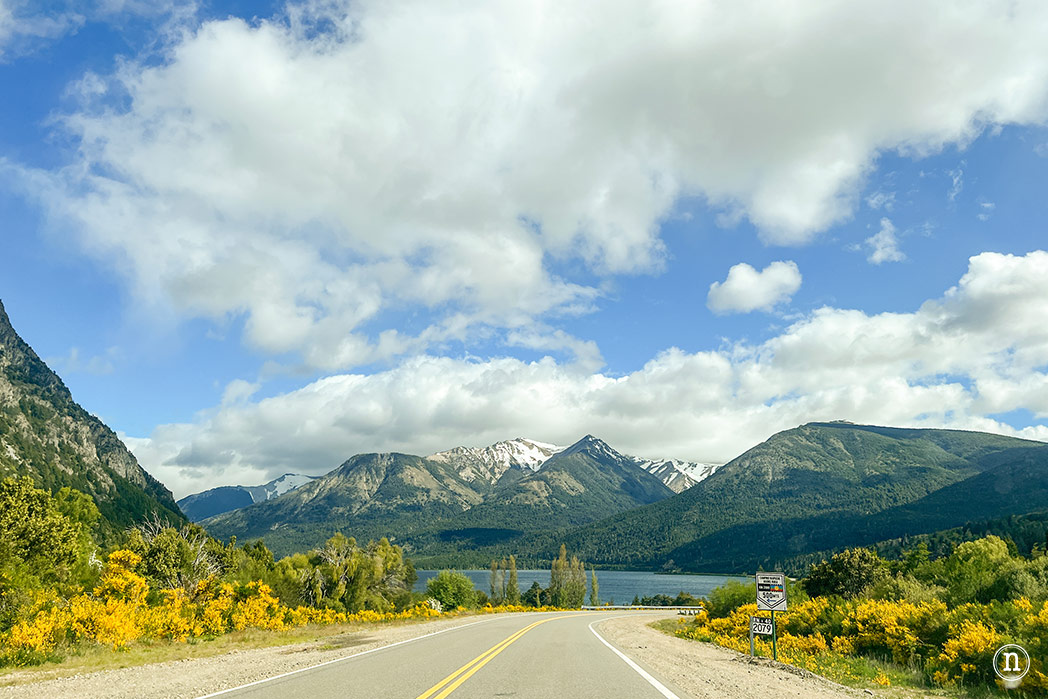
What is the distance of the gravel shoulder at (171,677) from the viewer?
11281mm

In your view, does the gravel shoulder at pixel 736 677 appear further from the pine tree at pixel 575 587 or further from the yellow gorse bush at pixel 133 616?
the pine tree at pixel 575 587

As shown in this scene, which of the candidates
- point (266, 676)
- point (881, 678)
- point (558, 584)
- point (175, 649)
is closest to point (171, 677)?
point (266, 676)

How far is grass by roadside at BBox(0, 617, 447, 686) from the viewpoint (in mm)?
14180

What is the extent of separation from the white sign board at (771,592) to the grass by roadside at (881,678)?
6.36 ft

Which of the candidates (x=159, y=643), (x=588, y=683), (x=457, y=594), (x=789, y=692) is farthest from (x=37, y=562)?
(x=457, y=594)

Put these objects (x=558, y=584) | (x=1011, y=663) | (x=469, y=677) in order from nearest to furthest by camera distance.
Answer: (x=469, y=677) < (x=1011, y=663) < (x=558, y=584)

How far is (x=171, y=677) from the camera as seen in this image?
13.5 meters

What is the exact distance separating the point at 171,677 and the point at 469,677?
6603 mm

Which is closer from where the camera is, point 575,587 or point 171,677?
point 171,677

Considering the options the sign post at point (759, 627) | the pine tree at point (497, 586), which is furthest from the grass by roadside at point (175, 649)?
the pine tree at point (497, 586)

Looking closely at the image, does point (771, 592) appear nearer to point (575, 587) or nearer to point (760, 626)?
point (760, 626)

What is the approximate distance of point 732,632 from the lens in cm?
3158

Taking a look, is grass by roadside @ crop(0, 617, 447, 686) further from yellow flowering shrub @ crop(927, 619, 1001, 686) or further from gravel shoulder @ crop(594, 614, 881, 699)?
yellow flowering shrub @ crop(927, 619, 1001, 686)

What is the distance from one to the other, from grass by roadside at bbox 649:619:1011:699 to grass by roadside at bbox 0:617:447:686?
1532cm
